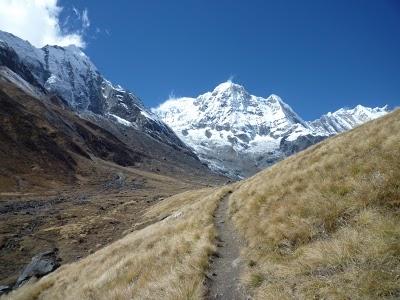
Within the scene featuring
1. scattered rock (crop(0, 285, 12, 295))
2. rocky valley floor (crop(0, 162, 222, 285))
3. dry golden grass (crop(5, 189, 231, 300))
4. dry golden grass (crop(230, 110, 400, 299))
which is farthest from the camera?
rocky valley floor (crop(0, 162, 222, 285))

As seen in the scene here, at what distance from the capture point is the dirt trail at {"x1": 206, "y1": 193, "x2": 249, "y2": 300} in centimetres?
1060

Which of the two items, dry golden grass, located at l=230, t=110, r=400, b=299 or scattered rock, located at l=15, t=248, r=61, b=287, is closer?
dry golden grass, located at l=230, t=110, r=400, b=299

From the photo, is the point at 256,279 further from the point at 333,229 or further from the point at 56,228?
the point at 56,228

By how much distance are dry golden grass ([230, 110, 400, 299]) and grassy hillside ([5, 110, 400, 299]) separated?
3cm

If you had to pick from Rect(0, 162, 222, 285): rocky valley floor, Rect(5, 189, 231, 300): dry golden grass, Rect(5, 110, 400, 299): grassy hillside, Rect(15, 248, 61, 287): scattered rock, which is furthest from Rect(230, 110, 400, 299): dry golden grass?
Rect(0, 162, 222, 285): rocky valley floor

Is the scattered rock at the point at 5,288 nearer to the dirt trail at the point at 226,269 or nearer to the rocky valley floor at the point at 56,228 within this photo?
the rocky valley floor at the point at 56,228

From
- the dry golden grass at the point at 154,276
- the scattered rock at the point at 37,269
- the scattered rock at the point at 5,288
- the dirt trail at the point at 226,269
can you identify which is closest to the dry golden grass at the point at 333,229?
the dirt trail at the point at 226,269

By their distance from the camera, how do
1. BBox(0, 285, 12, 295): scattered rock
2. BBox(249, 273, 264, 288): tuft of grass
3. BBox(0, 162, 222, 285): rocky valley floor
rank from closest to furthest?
BBox(249, 273, 264, 288): tuft of grass
BBox(0, 285, 12, 295): scattered rock
BBox(0, 162, 222, 285): rocky valley floor

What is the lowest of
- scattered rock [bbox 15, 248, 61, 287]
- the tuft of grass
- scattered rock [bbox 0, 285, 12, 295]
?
scattered rock [bbox 0, 285, 12, 295]

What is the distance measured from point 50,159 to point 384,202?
14658cm

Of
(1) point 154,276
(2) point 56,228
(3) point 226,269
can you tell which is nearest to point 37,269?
(1) point 154,276

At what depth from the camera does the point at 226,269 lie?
12.5m

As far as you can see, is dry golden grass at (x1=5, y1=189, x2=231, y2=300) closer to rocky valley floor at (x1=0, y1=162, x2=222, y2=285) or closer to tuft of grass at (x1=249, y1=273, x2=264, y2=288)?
tuft of grass at (x1=249, y1=273, x2=264, y2=288)

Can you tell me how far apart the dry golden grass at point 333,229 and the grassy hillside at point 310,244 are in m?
0.03
